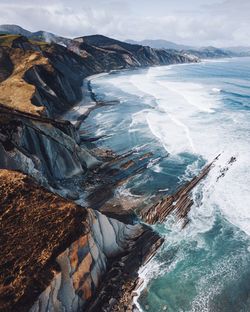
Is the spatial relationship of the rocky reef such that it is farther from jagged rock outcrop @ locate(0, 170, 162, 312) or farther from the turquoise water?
the turquoise water

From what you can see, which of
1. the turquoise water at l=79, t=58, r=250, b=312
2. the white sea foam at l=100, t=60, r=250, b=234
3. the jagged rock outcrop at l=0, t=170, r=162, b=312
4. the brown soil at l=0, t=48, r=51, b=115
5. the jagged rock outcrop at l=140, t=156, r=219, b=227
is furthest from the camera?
the brown soil at l=0, t=48, r=51, b=115

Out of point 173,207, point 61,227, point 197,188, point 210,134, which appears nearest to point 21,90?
point 210,134

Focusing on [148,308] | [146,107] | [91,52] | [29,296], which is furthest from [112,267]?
[91,52]

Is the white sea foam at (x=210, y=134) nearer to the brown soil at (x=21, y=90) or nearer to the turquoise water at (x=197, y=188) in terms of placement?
the turquoise water at (x=197, y=188)

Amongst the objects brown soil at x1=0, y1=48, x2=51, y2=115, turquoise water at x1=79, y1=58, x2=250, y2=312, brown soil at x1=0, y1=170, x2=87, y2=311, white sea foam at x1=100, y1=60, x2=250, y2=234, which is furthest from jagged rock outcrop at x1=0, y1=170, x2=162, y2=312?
brown soil at x1=0, y1=48, x2=51, y2=115

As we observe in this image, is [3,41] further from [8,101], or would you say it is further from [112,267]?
[112,267]

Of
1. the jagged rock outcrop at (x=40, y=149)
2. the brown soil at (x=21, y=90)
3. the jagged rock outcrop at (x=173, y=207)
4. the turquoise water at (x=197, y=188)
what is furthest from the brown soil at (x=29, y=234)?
the brown soil at (x=21, y=90)

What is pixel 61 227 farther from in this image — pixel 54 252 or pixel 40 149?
pixel 40 149
